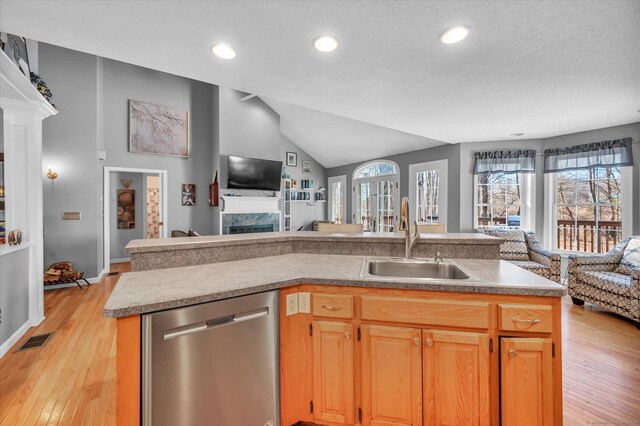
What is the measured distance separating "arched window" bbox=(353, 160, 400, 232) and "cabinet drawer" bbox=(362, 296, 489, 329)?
4.79m

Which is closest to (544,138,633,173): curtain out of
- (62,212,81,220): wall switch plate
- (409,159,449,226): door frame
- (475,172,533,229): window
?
(475,172,533,229): window

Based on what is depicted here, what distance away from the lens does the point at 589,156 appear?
161 inches

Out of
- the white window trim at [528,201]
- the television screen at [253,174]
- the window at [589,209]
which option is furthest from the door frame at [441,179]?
the television screen at [253,174]

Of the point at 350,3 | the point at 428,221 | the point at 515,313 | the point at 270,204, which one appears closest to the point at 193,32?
the point at 350,3

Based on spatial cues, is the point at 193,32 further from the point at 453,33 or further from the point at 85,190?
the point at 85,190

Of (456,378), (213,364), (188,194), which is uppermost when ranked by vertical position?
(188,194)

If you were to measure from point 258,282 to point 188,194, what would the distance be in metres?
5.09

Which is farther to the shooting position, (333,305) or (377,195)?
(377,195)

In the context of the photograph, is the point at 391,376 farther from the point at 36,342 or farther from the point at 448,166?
the point at 448,166

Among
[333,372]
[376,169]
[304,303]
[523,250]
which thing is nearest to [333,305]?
[304,303]

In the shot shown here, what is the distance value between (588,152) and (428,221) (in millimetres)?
2517

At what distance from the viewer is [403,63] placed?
230cm

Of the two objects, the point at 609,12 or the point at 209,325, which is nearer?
the point at 209,325

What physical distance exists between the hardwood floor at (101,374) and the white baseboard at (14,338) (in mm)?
68
